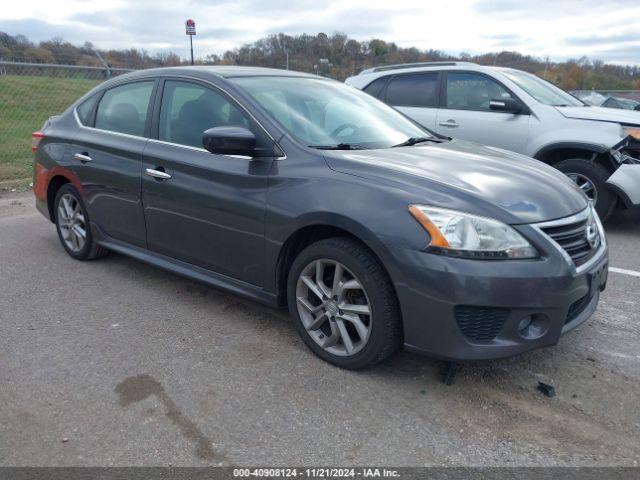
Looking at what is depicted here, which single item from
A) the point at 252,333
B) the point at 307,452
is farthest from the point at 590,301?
the point at 252,333

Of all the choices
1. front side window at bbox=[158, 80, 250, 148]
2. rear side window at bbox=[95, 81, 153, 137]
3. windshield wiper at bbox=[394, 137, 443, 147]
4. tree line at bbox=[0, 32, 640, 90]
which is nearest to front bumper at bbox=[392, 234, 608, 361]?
windshield wiper at bbox=[394, 137, 443, 147]

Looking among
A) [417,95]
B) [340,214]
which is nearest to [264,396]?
[340,214]

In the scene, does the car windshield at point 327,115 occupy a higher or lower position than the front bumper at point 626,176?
higher

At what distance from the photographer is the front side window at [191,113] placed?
12.3 feet

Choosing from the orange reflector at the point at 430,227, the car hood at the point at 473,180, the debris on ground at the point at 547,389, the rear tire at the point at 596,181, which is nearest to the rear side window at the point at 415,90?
the rear tire at the point at 596,181

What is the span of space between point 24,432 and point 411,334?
189 cm

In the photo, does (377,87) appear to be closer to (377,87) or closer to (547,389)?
(377,87)

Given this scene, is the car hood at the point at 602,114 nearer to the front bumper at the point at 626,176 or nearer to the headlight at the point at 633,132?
the headlight at the point at 633,132

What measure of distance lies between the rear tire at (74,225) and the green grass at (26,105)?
5213 millimetres

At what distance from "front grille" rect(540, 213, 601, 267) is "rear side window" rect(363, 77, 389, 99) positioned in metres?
5.05

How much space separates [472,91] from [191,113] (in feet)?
13.9

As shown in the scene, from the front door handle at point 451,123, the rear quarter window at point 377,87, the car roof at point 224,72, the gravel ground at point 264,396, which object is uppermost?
the car roof at point 224,72

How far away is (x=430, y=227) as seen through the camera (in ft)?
9.09

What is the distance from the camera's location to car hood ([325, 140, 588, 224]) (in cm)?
286
